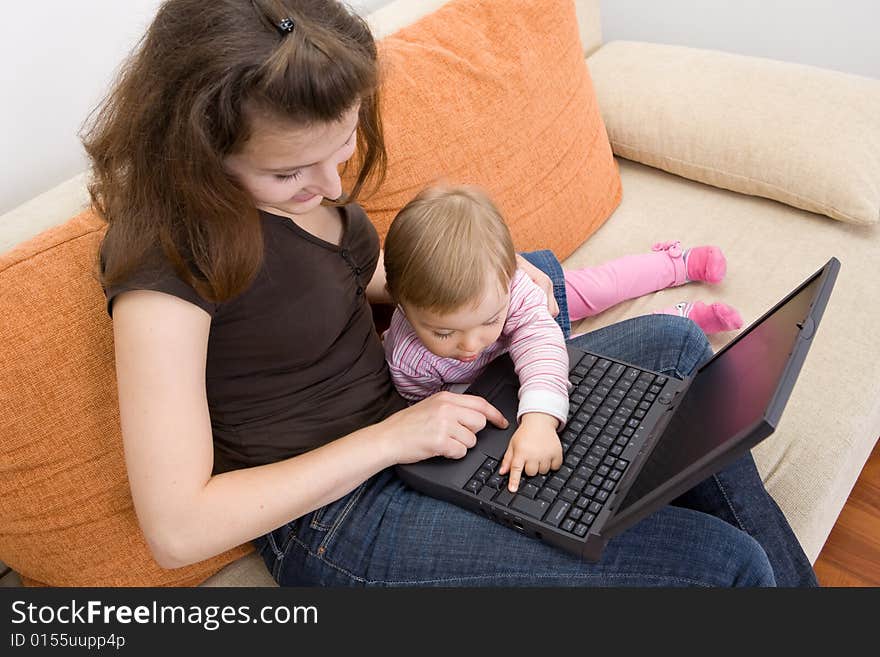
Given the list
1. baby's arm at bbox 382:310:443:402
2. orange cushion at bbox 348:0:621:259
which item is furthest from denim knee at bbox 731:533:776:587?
orange cushion at bbox 348:0:621:259

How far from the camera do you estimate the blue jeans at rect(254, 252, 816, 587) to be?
106 cm

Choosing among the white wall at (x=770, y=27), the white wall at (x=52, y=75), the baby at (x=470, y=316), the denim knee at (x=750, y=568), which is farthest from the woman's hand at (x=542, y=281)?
the white wall at (x=770, y=27)

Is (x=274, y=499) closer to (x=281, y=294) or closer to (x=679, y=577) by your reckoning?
(x=281, y=294)

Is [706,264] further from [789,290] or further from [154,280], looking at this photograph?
[154,280]

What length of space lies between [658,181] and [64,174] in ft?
4.00

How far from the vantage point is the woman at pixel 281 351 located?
90cm

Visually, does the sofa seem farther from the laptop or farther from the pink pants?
the laptop

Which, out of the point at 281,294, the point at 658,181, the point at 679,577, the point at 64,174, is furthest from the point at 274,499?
the point at 658,181

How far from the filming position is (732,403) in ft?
3.31

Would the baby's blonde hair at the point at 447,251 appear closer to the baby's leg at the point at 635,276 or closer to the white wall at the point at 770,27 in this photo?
the baby's leg at the point at 635,276

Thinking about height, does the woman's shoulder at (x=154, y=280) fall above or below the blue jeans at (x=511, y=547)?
above

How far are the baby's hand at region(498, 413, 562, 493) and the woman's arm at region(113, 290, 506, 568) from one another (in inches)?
2.6

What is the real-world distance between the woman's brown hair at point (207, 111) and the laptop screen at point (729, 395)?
519mm

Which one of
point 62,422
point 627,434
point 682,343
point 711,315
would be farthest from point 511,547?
point 711,315
